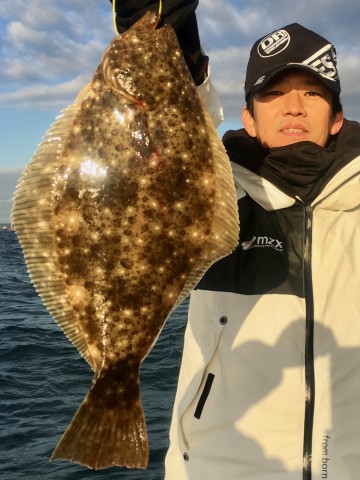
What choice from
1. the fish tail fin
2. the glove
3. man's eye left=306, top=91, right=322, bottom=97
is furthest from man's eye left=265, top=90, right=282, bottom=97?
the fish tail fin

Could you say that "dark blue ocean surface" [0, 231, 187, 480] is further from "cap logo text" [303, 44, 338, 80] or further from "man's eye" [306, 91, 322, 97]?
"cap logo text" [303, 44, 338, 80]

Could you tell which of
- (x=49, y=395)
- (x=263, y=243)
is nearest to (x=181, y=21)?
(x=263, y=243)

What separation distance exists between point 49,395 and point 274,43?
7.37m

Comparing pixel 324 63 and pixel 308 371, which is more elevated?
pixel 324 63

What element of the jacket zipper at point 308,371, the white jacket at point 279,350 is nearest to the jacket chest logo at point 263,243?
the white jacket at point 279,350

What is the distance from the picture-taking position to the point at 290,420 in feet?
9.99

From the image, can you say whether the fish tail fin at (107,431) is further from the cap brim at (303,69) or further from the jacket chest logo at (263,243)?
the cap brim at (303,69)

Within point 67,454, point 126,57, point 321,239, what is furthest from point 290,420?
point 126,57

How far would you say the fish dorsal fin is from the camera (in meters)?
2.38

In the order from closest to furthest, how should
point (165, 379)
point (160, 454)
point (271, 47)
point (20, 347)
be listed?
point (271, 47) → point (160, 454) → point (165, 379) → point (20, 347)

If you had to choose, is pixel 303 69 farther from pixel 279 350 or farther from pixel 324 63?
pixel 279 350

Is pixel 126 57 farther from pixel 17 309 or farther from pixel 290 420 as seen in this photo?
pixel 17 309

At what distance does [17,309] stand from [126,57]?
15368mm

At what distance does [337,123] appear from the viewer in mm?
3555
